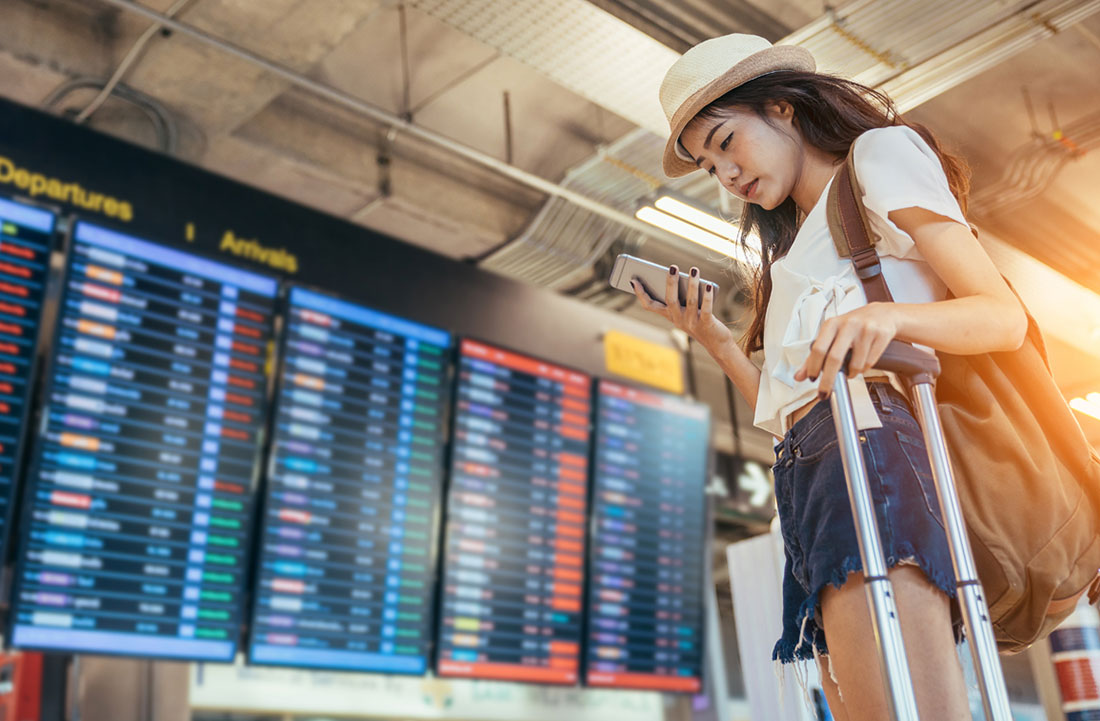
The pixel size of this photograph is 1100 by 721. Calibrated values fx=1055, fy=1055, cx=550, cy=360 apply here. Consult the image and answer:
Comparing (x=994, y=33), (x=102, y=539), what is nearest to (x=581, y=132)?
(x=994, y=33)

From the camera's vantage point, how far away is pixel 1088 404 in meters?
8.02

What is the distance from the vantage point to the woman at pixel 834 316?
54.8 inches

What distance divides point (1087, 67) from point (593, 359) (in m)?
3.22

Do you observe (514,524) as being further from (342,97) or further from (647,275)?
(647,275)

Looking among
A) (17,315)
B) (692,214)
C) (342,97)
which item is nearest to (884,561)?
(17,315)

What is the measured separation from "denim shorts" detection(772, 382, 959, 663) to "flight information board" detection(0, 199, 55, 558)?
9.27ft

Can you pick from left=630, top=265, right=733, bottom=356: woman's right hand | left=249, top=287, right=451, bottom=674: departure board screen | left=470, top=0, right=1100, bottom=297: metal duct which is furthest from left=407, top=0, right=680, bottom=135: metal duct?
left=630, top=265, right=733, bottom=356: woman's right hand

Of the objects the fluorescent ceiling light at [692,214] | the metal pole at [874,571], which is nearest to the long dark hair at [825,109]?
the metal pole at [874,571]

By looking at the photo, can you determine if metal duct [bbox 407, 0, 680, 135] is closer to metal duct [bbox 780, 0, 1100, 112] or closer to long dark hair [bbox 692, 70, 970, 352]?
metal duct [bbox 780, 0, 1100, 112]

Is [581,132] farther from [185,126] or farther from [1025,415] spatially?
[1025,415]

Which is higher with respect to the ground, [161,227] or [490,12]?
[490,12]

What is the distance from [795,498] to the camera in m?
1.57

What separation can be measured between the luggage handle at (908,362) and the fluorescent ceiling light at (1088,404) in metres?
7.30

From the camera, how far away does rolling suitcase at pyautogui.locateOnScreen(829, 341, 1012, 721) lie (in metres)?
1.26
